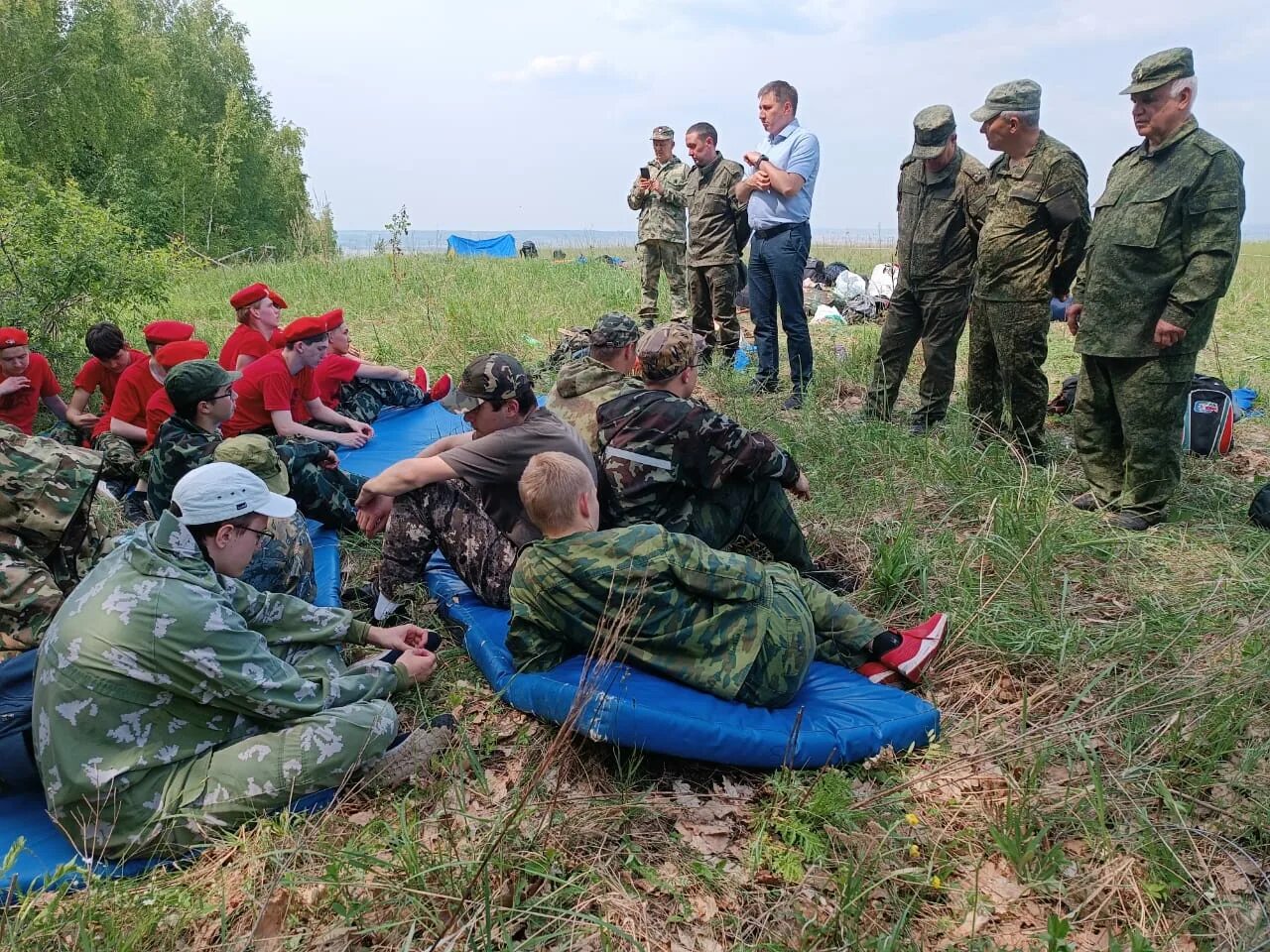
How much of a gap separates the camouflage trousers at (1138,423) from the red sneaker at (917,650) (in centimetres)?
158

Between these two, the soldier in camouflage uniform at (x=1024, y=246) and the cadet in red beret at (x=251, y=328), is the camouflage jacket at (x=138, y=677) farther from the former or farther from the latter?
the cadet in red beret at (x=251, y=328)

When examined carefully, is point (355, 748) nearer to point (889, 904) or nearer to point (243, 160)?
point (889, 904)

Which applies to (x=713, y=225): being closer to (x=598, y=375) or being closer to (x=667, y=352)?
(x=598, y=375)

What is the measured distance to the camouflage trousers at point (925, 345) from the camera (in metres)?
4.96

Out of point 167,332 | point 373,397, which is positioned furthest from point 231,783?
point 373,397

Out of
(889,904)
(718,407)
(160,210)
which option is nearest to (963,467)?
(718,407)

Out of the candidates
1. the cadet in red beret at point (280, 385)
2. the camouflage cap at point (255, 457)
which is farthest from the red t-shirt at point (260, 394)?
the camouflage cap at point (255, 457)

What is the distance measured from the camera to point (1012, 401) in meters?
4.60

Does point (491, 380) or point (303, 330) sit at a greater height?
point (303, 330)

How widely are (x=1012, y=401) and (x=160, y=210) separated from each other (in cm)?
2841

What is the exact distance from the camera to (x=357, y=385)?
6410 millimetres

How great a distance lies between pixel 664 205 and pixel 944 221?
4.08m

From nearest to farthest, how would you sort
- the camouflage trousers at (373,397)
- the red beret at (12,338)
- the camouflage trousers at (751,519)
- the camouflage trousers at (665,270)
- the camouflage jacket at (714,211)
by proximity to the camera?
the camouflage trousers at (751,519), the red beret at (12,338), the camouflage trousers at (373,397), the camouflage jacket at (714,211), the camouflage trousers at (665,270)

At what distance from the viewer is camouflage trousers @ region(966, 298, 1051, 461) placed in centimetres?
443
